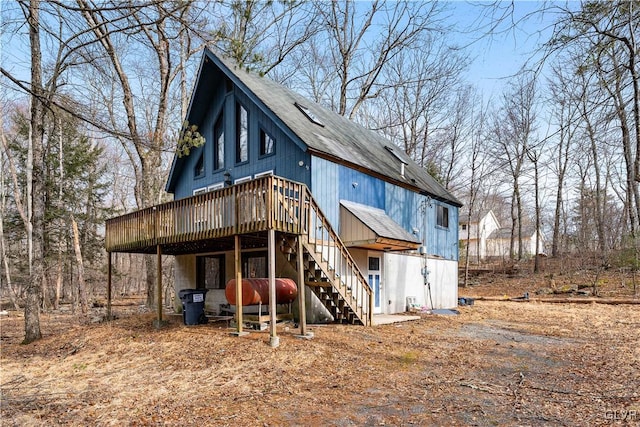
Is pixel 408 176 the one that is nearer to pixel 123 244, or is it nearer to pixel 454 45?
pixel 123 244

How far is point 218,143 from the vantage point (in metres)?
15.1

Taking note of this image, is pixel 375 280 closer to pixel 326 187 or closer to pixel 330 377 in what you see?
pixel 326 187

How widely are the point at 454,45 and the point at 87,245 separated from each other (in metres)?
23.8

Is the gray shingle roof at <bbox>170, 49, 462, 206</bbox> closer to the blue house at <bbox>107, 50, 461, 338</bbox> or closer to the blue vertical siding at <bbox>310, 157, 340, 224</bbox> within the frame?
the blue house at <bbox>107, 50, 461, 338</bbox>

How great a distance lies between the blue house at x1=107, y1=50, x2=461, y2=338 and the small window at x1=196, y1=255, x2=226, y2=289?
41mm

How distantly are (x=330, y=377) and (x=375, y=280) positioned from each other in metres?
7.66

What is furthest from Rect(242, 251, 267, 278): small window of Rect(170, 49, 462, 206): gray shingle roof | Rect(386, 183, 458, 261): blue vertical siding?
Rect(386, 183, 458, 261): blue vertical siding

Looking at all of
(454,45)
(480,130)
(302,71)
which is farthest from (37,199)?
(480,130)

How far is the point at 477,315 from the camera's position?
15062 millimetres

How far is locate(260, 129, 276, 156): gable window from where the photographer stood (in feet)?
42.8

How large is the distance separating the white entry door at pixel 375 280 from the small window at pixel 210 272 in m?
4.95

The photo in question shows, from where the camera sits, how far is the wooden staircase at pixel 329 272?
1014 cm


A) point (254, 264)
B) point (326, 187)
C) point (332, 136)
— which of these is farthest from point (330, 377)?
point (332, 136)

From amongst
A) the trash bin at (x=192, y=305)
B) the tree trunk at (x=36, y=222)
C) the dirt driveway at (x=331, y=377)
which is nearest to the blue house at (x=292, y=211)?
the trash bin at (x=192, y=305)
